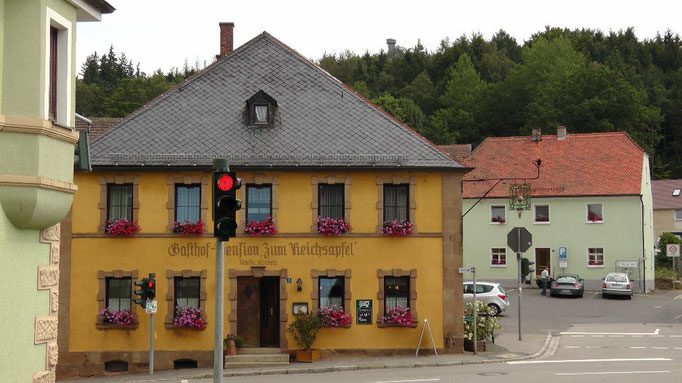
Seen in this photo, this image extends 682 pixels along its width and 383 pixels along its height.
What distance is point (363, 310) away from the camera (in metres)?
27.5

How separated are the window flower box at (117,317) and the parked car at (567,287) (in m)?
27.8

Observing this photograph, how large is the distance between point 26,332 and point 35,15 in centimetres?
366

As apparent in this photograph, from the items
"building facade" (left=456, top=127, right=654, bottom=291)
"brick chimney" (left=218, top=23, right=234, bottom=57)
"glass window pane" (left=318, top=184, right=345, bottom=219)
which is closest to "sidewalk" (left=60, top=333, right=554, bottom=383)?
"glass window pane" (left=318, top=184, right=345, bottom=219)

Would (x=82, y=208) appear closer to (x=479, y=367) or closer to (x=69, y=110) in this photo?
(x=479, y=367)

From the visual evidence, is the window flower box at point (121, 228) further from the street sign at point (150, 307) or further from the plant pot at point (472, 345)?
the plant pot at point (472, 345)

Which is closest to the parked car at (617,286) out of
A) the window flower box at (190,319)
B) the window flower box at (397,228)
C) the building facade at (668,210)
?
the window flower box at (397,228)

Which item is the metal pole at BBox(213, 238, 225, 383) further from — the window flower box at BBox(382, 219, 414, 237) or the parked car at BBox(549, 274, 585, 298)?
the parked car at BBox(549, 274, 585, 298)

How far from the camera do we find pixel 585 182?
5562cm

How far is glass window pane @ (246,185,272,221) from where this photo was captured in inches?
1087

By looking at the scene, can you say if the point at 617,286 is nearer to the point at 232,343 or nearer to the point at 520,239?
the point at 520,239

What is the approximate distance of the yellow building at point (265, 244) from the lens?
27.1m

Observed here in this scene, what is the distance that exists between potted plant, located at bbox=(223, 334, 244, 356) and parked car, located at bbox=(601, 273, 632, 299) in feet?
90.3

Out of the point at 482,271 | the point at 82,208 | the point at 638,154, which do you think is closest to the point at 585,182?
the point at 638,154

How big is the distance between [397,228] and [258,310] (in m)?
4.76
